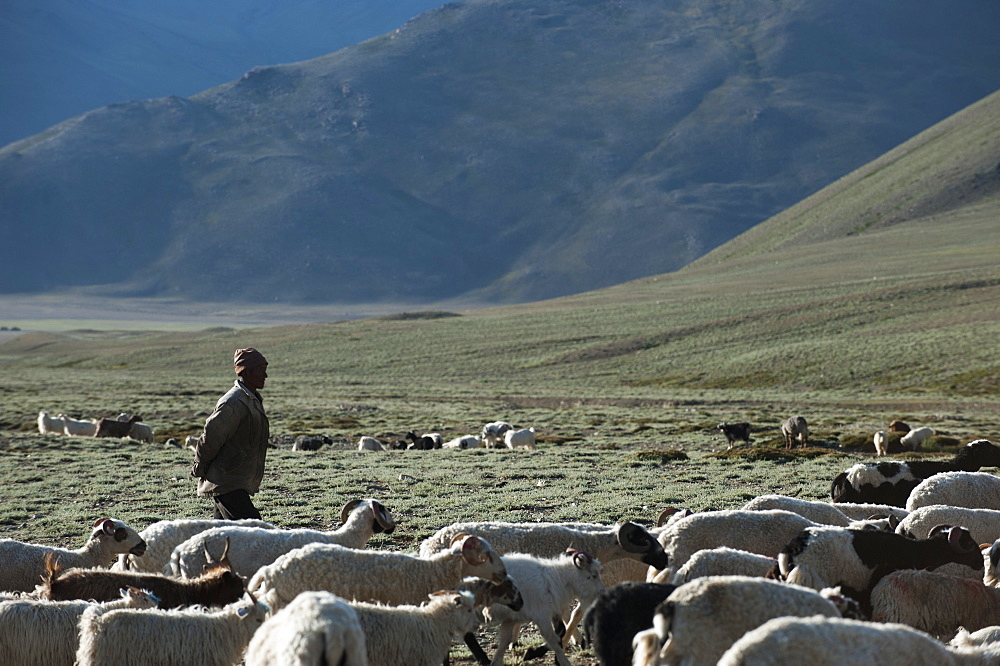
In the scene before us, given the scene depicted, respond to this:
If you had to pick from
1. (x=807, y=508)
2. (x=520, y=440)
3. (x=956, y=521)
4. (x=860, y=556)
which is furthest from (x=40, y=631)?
(x=520, y=440)

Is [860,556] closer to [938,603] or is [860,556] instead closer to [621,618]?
[938,603]

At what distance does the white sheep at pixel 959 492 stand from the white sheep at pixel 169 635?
29.7 ft

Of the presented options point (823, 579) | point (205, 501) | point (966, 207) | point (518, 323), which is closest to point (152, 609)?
point (823, 579)

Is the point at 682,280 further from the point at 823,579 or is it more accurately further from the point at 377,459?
the point at 823,579

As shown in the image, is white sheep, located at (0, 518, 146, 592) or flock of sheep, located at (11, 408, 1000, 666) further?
white sheep, located at (0, 518, 146, 592)

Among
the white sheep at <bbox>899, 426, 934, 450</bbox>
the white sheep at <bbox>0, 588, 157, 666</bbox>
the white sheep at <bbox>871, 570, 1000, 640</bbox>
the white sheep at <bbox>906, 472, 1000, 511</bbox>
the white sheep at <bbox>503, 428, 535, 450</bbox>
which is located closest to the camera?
the white sheep at <bbox>0, 588, 157, 666</bbox>

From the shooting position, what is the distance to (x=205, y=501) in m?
17.0

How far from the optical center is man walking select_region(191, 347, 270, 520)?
1002 cm

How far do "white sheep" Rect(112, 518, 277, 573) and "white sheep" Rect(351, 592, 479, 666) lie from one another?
3.31 meters

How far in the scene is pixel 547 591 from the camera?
909 cm

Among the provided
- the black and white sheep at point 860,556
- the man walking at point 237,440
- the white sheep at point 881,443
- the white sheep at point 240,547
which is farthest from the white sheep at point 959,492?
the white sheep at point 881,443

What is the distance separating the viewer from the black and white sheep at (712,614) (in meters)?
6.65

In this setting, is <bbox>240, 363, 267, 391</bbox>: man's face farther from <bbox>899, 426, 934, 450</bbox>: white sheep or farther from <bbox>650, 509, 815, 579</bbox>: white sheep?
<bbox>899, 426, 934, 450</bbox>: white sheep

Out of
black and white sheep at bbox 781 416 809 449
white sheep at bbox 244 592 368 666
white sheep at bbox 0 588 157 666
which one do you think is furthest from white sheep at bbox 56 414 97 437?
white sheep at bbox 244 592 368 666
